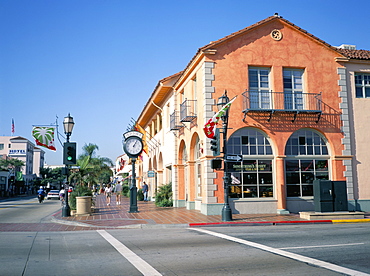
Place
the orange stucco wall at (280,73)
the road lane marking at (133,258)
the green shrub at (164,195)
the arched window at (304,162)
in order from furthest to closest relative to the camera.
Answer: the green shrub at (164,195) < the arched window at (304,162) < the orange stucco wall at (280,73) < the road lane marking at (133,258)

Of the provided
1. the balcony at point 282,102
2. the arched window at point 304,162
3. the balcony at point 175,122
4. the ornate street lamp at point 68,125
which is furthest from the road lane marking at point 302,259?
the balcony at point 175,122

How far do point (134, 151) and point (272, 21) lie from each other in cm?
984

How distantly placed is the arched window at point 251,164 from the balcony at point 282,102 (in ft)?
3.71

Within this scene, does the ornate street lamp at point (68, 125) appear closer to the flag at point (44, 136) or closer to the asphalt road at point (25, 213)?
the flag at point (44, 136)

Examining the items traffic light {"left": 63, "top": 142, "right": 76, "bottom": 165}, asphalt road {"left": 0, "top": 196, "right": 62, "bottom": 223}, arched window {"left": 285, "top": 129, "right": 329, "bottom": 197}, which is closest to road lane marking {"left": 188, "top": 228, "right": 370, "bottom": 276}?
arched window {"left": 285, "top": 129, "right": 329, "bottom": 197}

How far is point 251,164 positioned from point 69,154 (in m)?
8.72

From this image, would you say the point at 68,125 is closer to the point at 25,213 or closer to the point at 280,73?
the point at 25,213

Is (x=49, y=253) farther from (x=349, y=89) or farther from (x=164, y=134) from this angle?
(x=164, y=134)

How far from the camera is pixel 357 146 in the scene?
20.2 meters

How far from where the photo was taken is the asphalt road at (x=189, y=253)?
724cm

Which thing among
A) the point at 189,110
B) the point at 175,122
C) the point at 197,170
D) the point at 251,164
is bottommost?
the point at 197,170

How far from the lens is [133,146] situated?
2080 cm

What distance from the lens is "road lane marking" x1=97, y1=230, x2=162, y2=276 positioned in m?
7.11

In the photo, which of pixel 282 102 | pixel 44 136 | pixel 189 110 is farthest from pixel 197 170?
pixel 44 136
